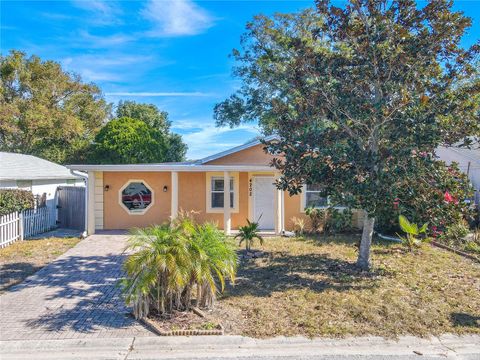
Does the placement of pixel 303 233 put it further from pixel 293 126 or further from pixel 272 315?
pixel 272 315

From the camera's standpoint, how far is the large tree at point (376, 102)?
23.3 feet

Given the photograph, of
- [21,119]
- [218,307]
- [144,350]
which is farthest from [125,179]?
[21,119]

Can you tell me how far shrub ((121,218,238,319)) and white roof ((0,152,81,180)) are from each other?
10970 mm

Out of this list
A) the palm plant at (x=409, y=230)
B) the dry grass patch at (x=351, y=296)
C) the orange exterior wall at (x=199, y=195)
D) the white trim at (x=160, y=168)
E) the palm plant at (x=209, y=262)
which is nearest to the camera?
the dry grass patch at (x=351, y=296)

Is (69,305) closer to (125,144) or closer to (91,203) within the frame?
(91,203)

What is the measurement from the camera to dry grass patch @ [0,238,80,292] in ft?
26.4

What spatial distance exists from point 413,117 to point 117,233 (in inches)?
419

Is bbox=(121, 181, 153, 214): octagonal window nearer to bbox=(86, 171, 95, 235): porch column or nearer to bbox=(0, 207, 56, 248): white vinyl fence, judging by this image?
bbox=(86, 171, 95, 235): porch column

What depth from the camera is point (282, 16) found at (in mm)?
19953

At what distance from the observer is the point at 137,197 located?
1390cm

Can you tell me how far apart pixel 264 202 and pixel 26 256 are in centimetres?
846

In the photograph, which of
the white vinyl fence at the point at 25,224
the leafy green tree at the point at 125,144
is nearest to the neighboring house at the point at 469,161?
the white vinyl fence at the point at 25,224

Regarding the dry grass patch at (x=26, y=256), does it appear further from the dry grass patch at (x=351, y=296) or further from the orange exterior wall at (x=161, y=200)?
the dry grass patch at (x=351, y=296)

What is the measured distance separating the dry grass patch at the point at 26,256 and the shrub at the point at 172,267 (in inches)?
140
